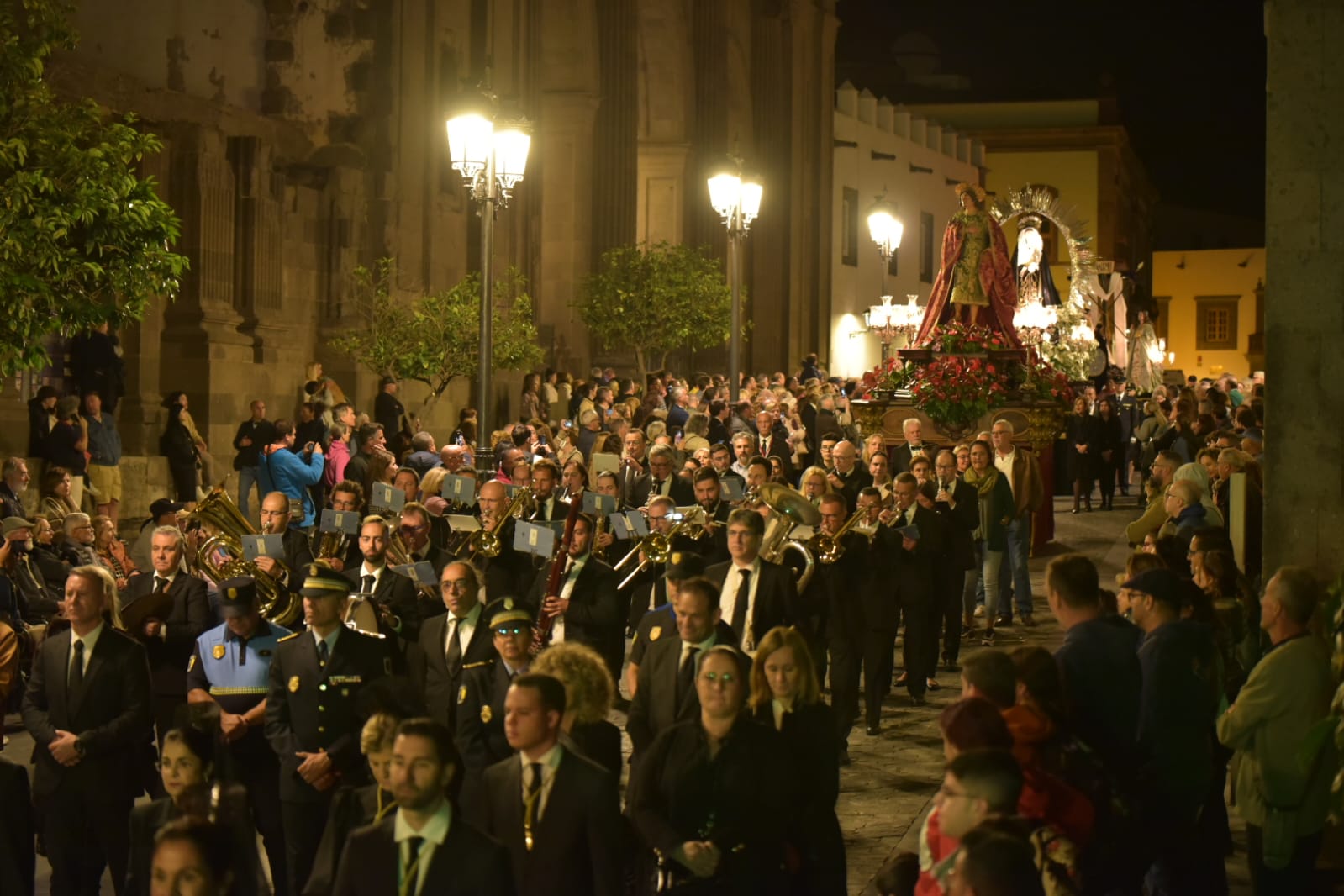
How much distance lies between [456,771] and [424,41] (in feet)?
76.4

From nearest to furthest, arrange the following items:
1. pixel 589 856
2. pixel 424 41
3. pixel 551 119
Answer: pixel 589 856
pixel 424 41
pixel 551 119

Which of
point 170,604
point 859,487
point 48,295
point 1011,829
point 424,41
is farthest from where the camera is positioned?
point 424,41

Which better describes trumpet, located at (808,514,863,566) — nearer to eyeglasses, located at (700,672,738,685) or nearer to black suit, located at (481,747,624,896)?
eyeglasses, located at (700,672,738,685)

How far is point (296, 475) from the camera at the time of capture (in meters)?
17.4

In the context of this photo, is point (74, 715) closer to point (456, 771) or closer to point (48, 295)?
point (456, 771)

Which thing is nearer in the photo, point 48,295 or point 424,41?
point 48,295

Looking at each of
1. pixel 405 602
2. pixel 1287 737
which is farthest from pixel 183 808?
pixel 1287 737

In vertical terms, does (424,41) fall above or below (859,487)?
above

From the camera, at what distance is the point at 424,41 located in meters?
27.9

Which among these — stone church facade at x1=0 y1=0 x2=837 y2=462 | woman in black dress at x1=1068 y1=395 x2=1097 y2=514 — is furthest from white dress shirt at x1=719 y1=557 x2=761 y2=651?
woman in black dress at x1=1068 y1=395 x2=1097 y2=514

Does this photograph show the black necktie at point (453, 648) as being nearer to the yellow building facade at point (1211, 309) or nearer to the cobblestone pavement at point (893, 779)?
the cobblestone pavement at point (893, 779)

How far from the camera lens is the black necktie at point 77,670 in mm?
8133

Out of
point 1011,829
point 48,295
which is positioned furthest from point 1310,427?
point 48,295

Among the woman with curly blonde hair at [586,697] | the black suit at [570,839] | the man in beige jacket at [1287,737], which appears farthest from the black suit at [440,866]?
the man in beige jacket at [1287,737]
